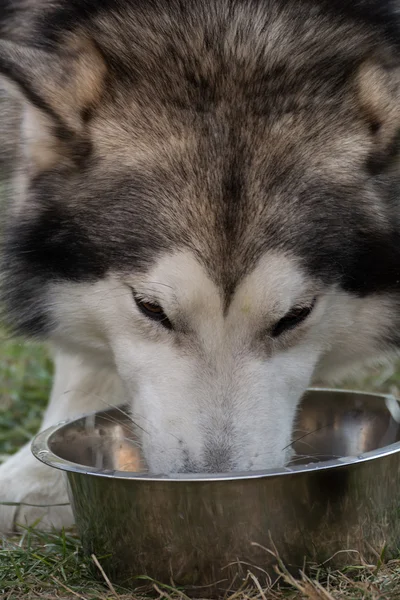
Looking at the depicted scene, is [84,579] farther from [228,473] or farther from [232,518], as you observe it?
[228,473]

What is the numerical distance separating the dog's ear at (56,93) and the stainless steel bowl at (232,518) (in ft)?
3.51

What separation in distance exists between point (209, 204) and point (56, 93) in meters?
0.73

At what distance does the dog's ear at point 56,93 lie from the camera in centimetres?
298

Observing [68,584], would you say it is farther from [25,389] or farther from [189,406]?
[25,389]

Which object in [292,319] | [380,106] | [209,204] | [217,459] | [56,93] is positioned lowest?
[217,459]

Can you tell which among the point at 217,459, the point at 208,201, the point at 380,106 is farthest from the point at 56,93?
the point at 217,459

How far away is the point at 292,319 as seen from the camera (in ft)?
9.30

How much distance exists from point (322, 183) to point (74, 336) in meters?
1.14

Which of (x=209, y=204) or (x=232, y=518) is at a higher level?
(x=209, y=204)

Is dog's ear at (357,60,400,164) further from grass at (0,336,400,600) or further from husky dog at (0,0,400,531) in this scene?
grass at (0,336,400,600)

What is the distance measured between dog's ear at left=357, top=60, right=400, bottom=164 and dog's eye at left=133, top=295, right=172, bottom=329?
97 cm

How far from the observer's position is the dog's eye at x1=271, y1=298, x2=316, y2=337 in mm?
2795

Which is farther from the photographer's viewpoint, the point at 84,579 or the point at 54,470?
the point at 54,470

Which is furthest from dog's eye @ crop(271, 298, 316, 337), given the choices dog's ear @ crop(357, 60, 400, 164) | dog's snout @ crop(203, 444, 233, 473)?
dog's ear @ crop(357, 60, 400, 164)
